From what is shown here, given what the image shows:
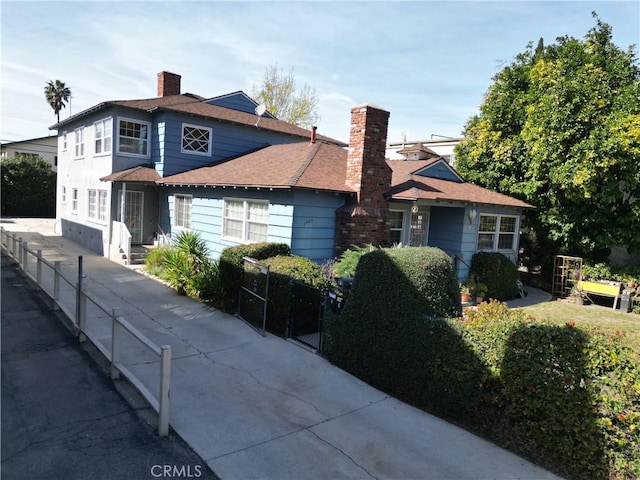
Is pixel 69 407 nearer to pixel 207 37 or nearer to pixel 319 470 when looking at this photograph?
pixel 319 470

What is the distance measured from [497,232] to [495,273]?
77.4 inches

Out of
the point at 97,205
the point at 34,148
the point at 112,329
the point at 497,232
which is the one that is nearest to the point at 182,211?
the point at 97,205

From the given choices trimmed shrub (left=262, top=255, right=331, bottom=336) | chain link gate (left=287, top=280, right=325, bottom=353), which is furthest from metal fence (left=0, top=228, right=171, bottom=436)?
chain link gate (left=287, top=280, right=325, bottom=353)

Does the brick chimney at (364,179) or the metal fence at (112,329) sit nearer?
the metal fence at (112,329)

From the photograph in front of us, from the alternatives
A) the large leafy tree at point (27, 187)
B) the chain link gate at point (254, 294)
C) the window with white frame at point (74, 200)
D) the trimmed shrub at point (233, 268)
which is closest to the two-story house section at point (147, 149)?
the window with white frame at point (74, 200)

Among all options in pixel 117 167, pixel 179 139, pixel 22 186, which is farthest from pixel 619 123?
pixel 22 186

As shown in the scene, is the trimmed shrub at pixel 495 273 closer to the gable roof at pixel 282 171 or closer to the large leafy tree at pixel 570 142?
the large leafy tree at pixel 570 142

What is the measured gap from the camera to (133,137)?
17.6 meters

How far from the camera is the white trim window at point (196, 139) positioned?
57.3 feet

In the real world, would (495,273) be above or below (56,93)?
below

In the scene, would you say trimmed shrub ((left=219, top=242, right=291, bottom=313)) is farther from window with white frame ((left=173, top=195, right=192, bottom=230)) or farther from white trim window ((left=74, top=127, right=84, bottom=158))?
white trim window ((left=74, top=127, right=84, bottom=158))

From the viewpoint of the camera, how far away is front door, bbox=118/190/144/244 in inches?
706

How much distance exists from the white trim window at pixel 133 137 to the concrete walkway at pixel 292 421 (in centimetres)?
1084

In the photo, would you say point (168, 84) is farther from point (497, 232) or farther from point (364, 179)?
point (497, 232)
